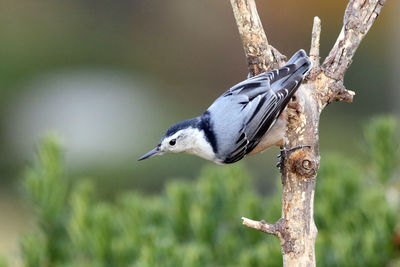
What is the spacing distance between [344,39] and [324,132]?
20.0 feet

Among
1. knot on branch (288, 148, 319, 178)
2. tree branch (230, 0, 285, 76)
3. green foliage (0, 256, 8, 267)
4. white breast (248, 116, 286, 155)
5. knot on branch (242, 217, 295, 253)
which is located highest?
tree branch (230, 0, 285, 76)

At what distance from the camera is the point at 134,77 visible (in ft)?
29.5

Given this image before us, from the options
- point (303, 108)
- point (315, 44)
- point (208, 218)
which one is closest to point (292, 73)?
point (315, 44)

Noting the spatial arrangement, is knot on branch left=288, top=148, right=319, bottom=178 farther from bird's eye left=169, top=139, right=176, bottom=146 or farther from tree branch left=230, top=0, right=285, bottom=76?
bird's eye left=169, top=139, right=176, bottom=146

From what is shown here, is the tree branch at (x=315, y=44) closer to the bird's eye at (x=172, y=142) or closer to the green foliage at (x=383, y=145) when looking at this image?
the bird's eye at (x=172, y=142)

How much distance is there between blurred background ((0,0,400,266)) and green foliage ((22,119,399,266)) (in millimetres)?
3632

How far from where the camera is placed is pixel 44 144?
2168 mm

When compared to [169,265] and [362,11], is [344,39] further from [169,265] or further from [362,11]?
[169,265]

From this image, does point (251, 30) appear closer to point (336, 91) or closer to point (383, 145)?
point (336, 91)

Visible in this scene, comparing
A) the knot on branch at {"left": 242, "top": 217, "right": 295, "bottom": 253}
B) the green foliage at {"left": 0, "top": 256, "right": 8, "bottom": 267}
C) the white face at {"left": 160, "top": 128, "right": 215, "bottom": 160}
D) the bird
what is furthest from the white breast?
the green foliage at {"left": 0, "top": 256, "right": 8, "bottom": 267}

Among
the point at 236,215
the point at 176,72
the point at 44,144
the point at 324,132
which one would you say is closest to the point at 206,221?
the point at 236,215

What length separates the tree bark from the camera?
143 cm

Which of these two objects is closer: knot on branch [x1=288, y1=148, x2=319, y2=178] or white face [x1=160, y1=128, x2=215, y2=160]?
knot on branch [x1=288, y1=148, x2=319, y2=178]

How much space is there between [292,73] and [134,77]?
739cm
